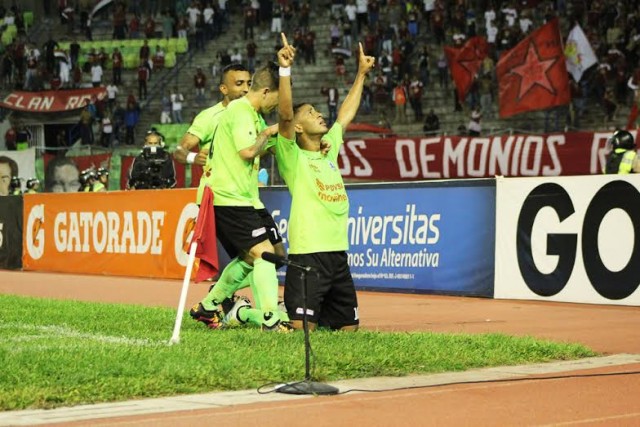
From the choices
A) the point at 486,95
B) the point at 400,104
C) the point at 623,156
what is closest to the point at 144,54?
the point at 400,104

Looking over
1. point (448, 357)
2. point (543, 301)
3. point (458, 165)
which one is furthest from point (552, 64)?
point (448, 357)

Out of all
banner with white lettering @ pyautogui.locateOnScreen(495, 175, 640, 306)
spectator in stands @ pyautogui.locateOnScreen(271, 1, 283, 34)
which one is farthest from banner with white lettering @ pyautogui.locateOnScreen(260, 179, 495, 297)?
spectator in stands @ pyautogui.locateOnScreen(271, 1, 283, 34)

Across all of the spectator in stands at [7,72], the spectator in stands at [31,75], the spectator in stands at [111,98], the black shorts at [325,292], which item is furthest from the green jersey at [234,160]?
the spectator in stands at [7,72]

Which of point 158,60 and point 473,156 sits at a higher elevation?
point 158,60

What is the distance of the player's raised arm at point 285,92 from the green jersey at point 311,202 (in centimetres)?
12

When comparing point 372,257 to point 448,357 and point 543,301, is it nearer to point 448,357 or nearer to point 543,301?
point 543,301

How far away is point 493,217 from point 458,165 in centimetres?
1437

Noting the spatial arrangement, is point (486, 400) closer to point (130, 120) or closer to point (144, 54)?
point (130, 120)

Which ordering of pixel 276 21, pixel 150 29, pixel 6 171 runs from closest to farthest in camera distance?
1. pixel 6 171
2. pixel 276 21
3. pixel 150 29

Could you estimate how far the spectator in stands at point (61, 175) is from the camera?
36.7 meters

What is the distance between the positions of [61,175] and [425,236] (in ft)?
71.8

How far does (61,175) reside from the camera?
37.1 m

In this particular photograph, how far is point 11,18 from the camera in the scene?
2152 inches

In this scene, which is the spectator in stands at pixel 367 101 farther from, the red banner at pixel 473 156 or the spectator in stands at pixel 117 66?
the spectator in stands at pixel 117 66
